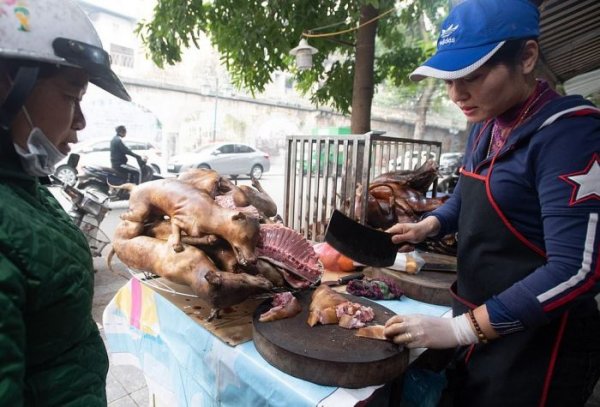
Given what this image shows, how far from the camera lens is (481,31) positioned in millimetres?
1154

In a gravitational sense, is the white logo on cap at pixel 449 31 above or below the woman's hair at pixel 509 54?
above

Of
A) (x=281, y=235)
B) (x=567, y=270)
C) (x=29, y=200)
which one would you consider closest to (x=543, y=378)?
(x=567, y=270)

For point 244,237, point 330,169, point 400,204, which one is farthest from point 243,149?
point 244,237

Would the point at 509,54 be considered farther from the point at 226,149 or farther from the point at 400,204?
the point at 226,149

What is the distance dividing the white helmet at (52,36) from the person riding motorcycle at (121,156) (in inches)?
369

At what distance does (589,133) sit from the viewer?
3.55 ft

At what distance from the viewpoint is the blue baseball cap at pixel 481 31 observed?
114 centimetres

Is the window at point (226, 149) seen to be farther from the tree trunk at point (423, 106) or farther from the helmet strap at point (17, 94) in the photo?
the helmet strap at point (17, 94)

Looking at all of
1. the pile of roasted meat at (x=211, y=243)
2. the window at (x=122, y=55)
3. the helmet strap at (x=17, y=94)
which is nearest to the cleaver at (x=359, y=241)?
the pile of roasted meat at (x=211, y=243)

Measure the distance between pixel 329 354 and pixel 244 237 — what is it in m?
0.65

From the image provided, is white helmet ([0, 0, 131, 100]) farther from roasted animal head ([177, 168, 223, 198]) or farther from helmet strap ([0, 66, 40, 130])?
roasted animal head ([177, 168, 223, 198])

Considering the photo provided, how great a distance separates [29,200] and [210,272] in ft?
2.51

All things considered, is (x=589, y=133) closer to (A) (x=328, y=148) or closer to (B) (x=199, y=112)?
(A) (x=328, y=148)

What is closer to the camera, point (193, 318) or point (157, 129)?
point (193, 318)
